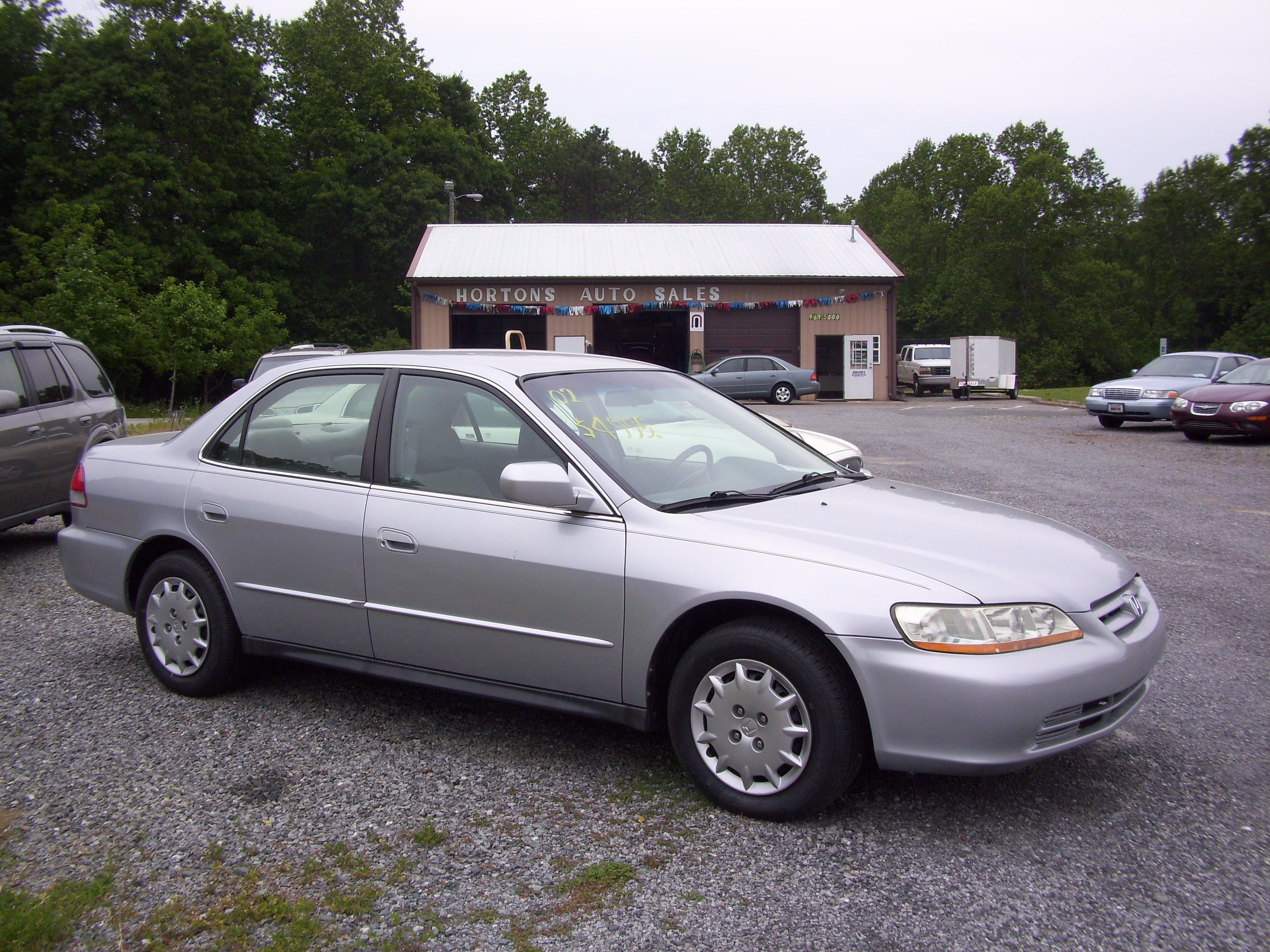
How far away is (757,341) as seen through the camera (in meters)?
37.0

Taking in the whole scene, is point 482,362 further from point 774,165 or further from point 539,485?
point 774,165

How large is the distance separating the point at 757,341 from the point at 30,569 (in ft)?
102

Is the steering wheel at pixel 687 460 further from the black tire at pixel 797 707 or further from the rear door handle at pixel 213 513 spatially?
the rear door handle at pixel 213 513

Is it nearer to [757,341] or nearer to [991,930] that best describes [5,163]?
[757,341]

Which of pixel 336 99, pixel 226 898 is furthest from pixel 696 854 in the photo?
pixel 336 99

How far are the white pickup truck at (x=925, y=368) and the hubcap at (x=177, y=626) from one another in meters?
36.6

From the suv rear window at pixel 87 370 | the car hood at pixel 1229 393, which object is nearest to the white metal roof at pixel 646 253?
the car hood at pixel 1229 393

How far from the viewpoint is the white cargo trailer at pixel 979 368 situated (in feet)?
123

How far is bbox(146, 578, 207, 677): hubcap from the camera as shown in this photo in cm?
470

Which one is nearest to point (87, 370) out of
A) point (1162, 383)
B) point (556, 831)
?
point (556, 831)


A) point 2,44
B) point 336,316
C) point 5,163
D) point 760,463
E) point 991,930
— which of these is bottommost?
point 991,930

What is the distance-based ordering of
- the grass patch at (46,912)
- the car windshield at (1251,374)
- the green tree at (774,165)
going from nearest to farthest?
the grass patch at (46,912) < the car windshield at (1251,374) < the green tree at (774,165)

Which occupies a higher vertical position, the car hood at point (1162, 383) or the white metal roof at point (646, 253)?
the white metal roof at point (646, 253)

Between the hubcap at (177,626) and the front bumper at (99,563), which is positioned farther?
the front bumper at (99,563)
